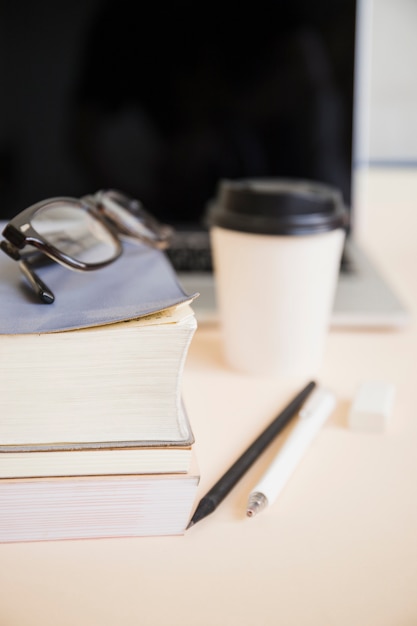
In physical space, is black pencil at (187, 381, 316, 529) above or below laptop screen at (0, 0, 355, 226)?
below

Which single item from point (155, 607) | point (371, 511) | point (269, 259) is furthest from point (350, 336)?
point (155, 607)

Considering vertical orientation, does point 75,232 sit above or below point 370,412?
above

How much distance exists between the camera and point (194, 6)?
31.7 inches

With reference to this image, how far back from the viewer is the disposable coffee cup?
1.60ft

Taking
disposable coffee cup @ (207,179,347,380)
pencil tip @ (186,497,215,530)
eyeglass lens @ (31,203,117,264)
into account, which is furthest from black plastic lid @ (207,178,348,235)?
pencil tip @ (186,497,215,530)

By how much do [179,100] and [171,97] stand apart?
1 cm

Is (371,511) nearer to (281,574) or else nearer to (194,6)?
(281,574)

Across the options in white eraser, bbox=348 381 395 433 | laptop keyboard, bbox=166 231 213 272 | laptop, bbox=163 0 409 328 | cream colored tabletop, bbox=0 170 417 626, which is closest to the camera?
cream colored tabletop, bbox=0 170 417 626

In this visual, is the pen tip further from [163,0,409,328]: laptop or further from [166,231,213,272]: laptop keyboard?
Answer: [166,231,213,272]: laptop keyboard

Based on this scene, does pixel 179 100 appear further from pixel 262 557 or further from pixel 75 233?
pixel 262 557

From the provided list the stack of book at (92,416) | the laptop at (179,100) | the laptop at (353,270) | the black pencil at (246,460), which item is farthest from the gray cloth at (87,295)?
the laptop at (179,100)

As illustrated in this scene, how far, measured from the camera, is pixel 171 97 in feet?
2.73

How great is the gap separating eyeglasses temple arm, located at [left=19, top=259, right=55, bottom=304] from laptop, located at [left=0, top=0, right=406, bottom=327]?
1.40 feet

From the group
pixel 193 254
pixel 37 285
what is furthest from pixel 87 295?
pixel 193 254
